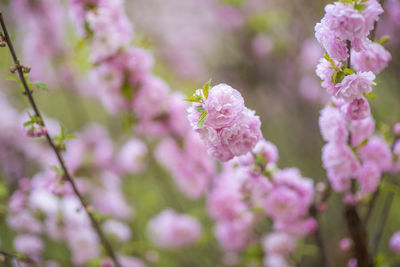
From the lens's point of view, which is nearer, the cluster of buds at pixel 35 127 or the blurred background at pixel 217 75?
the cluster of buds at pixel 35 127

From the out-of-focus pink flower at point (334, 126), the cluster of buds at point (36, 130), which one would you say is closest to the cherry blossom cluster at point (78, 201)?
the cluster of buds at point (36, 130)

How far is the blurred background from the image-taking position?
211 cm

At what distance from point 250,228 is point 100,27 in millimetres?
1164

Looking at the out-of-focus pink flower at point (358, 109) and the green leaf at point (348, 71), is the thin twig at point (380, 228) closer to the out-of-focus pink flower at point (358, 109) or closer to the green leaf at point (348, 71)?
the out-of-focus pink flower at point (358, 109)

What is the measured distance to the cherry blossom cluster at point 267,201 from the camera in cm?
108

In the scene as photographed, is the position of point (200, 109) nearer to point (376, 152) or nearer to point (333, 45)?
point (333, 45)

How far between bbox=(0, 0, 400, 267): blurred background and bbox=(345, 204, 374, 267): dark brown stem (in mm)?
314

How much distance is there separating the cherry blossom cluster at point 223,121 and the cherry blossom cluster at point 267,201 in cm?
20

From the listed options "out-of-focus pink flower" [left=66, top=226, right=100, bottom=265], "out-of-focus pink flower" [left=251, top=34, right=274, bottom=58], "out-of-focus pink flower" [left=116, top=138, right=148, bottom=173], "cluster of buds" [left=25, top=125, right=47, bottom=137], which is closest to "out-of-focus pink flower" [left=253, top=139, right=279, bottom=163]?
"cluster of buds" [left=25, top=125, right=47, bottom=137]

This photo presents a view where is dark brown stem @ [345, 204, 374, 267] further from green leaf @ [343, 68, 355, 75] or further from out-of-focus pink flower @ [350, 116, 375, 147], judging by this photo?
green leaf @ [343, 68, 355, 75]

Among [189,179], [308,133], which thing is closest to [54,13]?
[189,179]

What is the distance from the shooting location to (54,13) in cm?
213

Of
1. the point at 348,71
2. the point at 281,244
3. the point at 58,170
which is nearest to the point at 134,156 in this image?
the point at 58,170

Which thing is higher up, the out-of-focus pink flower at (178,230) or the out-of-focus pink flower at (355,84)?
the out-of-focus pink flower at (178,230)
